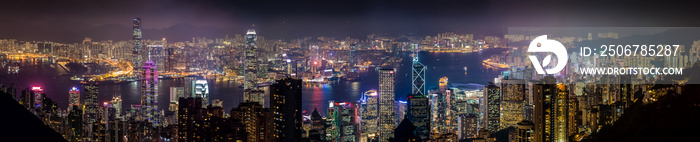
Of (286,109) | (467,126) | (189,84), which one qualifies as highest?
(189,84)

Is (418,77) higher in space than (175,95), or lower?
higher

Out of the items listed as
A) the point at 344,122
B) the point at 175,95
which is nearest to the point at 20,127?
the point at 344,122

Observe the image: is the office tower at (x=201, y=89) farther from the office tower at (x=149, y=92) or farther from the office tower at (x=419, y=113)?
the office tower at (x=419, y=113)

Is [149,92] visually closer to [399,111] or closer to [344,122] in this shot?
[344,122]

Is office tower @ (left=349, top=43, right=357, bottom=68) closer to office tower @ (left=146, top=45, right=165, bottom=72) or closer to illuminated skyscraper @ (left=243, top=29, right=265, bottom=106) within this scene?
illuminated skyscraper @ (left=243, top=29, right=265, bottom=106)

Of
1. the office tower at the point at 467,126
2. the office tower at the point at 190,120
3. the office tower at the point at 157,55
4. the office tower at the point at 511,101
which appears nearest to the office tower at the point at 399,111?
the office tower at the point at 467,126

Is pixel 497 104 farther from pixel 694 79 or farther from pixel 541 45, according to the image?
pixel 694 79

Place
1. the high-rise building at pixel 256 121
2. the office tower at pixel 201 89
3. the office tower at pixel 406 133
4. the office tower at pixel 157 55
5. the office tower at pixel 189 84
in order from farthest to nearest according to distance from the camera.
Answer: the office tower at pixel 189 84 → the office tower at pixel 201 89 → the office tower at pixel 157 55 → the office tower at pixel 406 133 → the high-rise building at pixel 256 121
